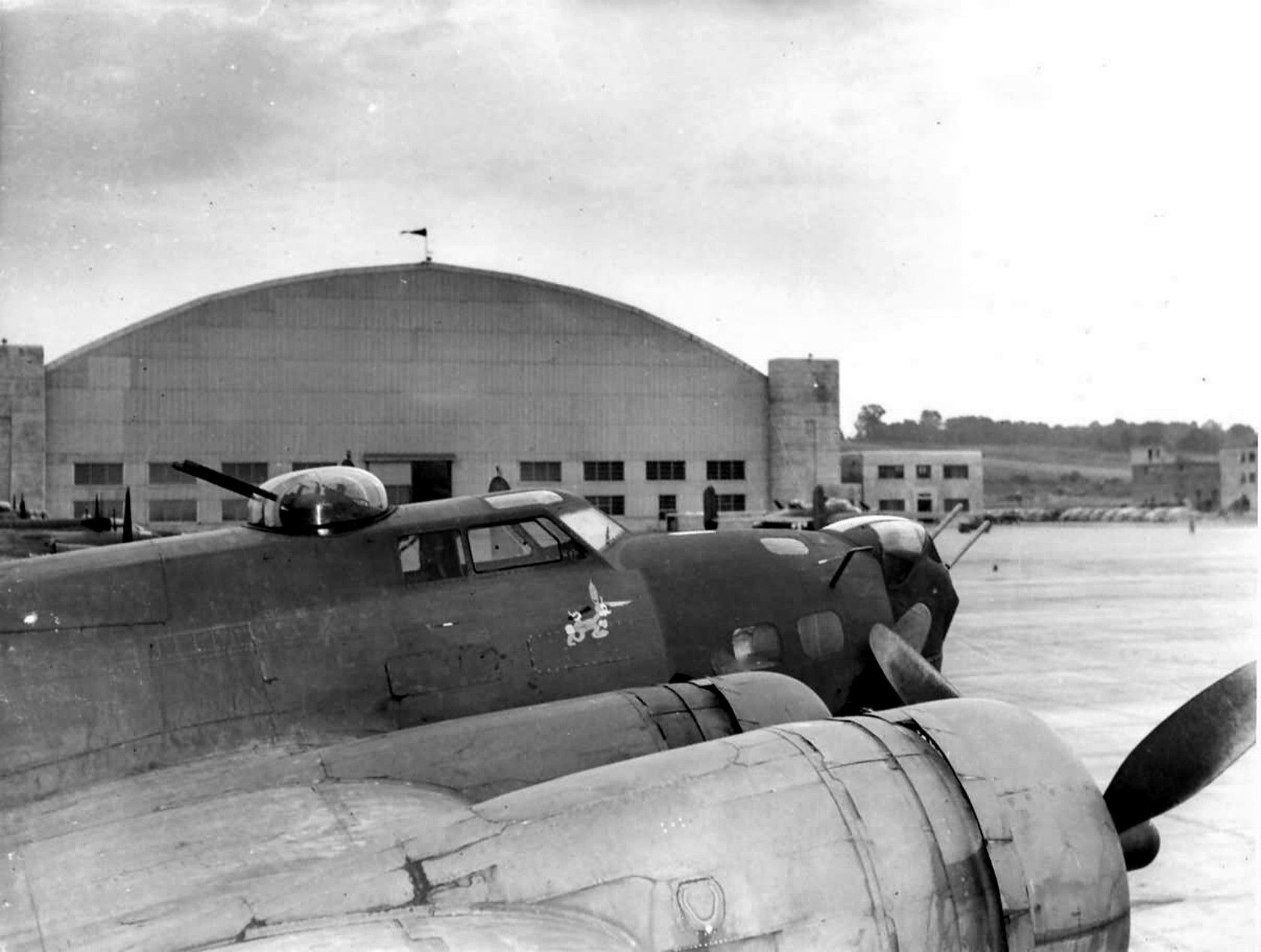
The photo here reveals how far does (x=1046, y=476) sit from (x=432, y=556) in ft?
318

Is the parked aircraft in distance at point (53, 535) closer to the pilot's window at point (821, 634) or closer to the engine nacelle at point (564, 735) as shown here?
the pilot's window at point (821, 634)

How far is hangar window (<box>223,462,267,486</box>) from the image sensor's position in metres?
39.0

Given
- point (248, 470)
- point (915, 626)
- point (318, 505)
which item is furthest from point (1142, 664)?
point (248, 470)

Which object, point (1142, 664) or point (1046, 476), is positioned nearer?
point (1142, 664)

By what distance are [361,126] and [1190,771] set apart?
294 inches

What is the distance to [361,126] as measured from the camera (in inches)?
339

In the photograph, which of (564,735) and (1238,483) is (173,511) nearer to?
(564,735)

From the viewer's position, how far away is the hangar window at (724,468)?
45.2 metres

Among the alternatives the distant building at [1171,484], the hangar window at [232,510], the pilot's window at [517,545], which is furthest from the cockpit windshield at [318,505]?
the distant building at [1171,484]

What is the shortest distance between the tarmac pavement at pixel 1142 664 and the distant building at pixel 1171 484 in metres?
13.1

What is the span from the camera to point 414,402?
136 ft

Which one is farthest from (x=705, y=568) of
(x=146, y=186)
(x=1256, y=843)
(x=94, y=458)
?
(x=94, y=458)

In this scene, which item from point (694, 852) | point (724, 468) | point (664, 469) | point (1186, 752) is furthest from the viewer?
point (724, 468)

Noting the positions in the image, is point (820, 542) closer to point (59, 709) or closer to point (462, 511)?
point (462, 511)
